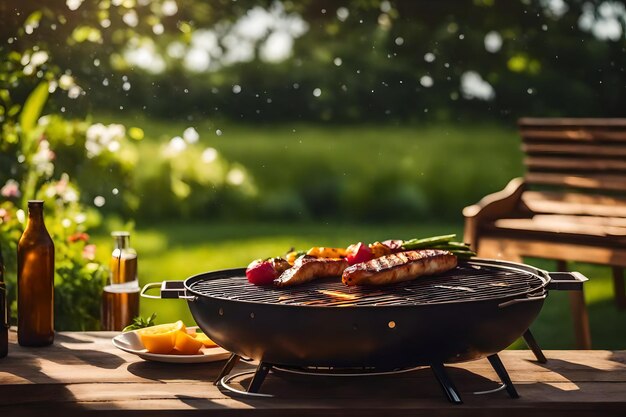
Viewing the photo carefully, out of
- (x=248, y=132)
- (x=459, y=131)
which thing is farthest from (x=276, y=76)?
(x=459, y=131)

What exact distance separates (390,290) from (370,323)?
0.74ft

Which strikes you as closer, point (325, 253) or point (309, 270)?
point (309, 270)

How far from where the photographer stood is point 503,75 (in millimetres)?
10008

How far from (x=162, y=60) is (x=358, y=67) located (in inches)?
76.4

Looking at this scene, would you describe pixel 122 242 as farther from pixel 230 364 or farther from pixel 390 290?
pixel 390 290

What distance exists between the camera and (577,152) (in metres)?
5.07

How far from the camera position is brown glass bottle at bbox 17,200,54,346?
110 inches

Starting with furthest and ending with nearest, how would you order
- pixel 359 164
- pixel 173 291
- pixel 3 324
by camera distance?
1. pixel 359 164
2. pixel 3 324
3. pixel 173 291

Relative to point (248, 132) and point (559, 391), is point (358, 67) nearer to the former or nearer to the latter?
point (248, 132)

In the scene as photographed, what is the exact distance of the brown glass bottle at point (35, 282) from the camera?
2797 mm

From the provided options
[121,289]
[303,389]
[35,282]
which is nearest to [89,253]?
[121,289]

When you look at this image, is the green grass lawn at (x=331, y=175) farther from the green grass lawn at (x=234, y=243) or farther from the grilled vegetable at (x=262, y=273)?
the grilled vegetable at (x=262, y=273)

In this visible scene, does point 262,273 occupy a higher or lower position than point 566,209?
lower

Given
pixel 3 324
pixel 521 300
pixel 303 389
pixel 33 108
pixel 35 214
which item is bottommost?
pixel 303 389
